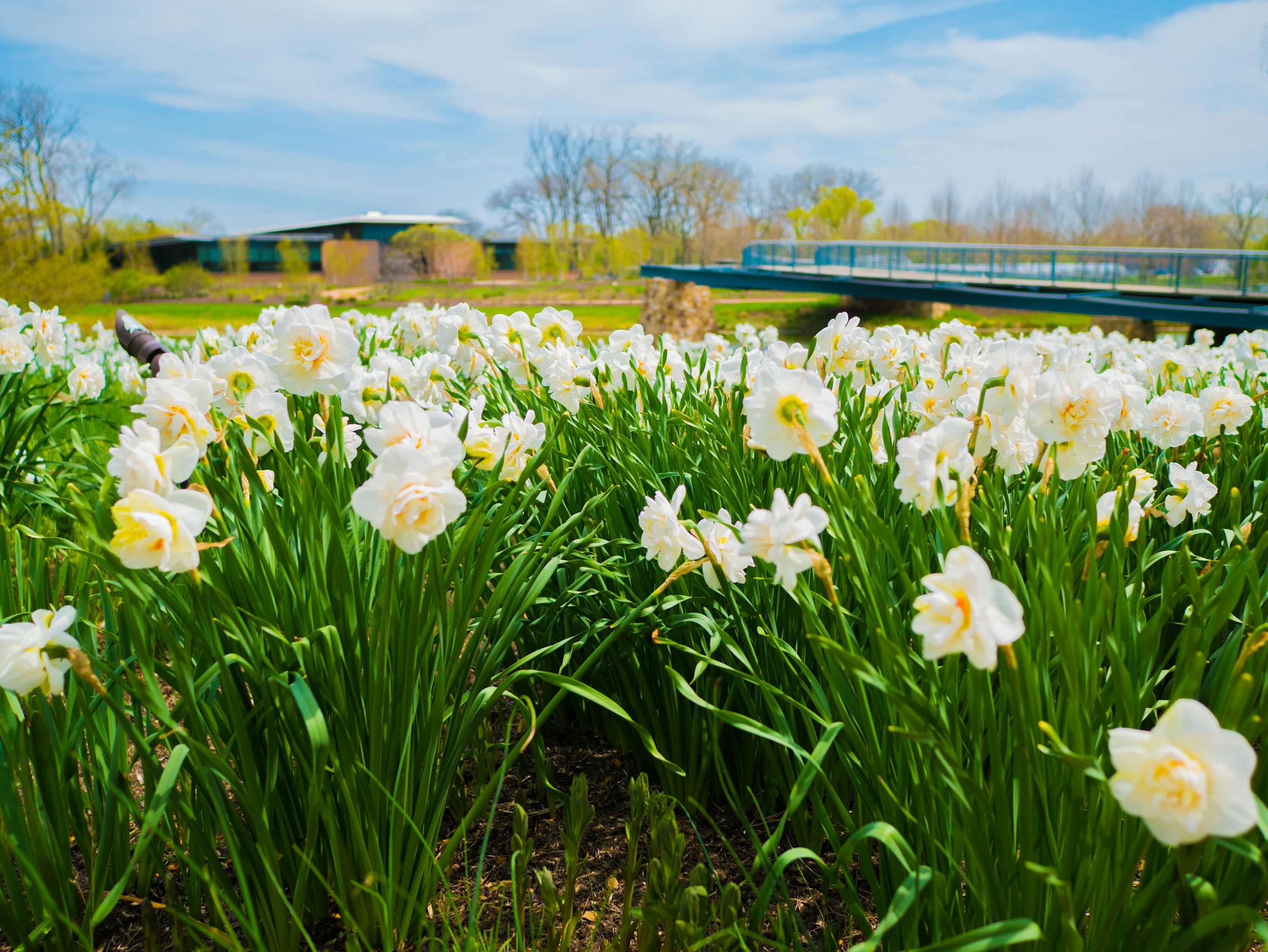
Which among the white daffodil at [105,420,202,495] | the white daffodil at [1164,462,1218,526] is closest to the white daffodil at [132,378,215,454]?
the white daffodil at [105,420,202,495]

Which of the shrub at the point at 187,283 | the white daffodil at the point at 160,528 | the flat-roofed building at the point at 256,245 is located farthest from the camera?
the flat-roofed building at the point at 256,245

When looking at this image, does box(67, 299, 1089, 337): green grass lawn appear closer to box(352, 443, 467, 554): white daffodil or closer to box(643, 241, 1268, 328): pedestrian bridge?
box(643, 241, 1268, 328): pedestrian bridge

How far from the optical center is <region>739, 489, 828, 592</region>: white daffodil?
102 cm

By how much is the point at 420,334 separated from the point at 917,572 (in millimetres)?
2808

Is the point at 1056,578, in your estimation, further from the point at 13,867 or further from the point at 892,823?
the point at 13,867

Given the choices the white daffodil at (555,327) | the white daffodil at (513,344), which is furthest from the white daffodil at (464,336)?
the white daffodil at (555,327)

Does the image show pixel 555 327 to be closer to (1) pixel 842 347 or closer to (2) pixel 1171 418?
(1) pixel 842 347

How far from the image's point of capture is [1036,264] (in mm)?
17891

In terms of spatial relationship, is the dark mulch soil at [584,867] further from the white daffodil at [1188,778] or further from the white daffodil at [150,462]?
the white daffodil at [150,462]

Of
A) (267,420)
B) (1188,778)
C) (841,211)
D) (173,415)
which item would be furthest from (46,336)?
(841,211)

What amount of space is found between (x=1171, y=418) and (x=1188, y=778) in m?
1.60

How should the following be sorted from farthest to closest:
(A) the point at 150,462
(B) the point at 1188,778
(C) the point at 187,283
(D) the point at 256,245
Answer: (D) the point at 256,245 → (C) the point at 187,283 → (A) the point at 150,462 → (B) the point at 1188,778

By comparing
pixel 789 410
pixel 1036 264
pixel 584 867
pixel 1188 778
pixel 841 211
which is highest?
pixel 841 211

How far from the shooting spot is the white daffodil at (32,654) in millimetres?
1040
